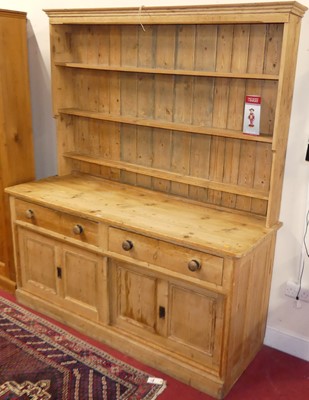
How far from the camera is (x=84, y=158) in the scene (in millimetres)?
3084

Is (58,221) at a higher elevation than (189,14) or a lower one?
lower

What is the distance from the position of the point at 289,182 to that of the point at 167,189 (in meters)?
0.76

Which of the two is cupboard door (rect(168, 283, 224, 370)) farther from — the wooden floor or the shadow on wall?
the shadow on wall

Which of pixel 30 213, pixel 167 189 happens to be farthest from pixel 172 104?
pixel 30 213

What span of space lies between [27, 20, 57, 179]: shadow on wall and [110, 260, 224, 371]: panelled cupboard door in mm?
1221

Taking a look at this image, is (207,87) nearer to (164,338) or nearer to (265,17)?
(265,17)

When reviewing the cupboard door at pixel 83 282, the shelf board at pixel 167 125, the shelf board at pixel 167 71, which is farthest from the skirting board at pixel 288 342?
the shelf board at pixel 167 71

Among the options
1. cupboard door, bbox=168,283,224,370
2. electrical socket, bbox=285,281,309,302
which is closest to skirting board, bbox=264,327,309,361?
electrical socket, bbox=285,281,309,302

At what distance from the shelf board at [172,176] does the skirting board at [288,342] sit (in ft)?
2.85

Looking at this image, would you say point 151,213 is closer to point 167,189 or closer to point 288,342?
point 167,189

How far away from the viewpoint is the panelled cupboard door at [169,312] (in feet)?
7.61

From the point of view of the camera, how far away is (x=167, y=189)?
2857 mm

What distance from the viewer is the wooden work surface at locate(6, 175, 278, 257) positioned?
222 cm

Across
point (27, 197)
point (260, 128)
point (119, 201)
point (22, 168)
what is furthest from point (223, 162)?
point (22, 168)
